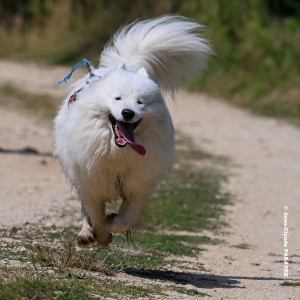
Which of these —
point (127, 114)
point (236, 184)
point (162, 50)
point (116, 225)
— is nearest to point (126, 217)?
point (116, 225)

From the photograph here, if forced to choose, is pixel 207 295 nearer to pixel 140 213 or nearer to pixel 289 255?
pixel 140 213

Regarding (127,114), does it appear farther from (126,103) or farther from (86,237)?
(86,237)

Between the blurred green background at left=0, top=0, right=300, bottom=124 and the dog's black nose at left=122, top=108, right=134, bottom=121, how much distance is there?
943 centimetres

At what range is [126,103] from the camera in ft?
15.6

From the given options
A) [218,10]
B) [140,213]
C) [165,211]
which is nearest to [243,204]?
[165,211]

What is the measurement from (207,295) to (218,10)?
1503 centimetres

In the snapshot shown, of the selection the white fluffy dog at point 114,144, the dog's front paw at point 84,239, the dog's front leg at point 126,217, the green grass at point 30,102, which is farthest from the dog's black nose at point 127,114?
the green grass at point 30,102

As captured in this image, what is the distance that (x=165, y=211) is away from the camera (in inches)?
316

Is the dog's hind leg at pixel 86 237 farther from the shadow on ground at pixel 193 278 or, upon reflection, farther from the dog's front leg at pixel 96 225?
the shadow on ground at pixel 193 278

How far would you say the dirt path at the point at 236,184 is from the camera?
19.0 feet

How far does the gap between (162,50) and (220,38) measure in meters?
12.5

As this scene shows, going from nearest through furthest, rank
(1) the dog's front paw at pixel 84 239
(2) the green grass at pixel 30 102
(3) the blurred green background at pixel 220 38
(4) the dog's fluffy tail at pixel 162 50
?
(1) the dog's front paw at pixel 84 239 → (4) the dog's fluffy tail at pixel 162 50 → (2) the green grass at pixel 30 102 → (3) the blurred green background at pixel 220 38

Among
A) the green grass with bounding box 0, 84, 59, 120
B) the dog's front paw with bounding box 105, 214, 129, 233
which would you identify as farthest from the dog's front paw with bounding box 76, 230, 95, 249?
the green grass with bounding box 0, 84, 59, 120

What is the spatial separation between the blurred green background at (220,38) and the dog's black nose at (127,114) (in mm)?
9430
